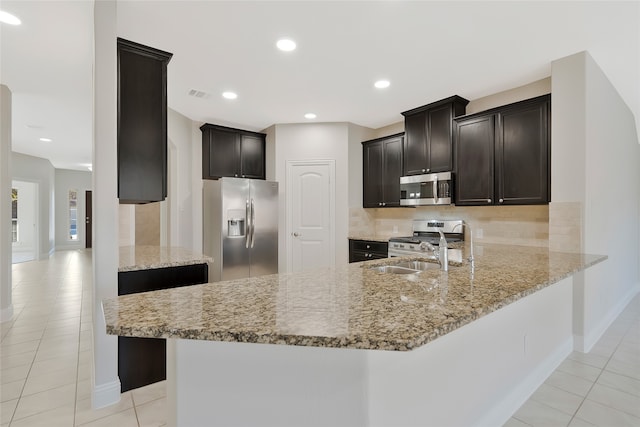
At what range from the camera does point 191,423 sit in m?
1.06

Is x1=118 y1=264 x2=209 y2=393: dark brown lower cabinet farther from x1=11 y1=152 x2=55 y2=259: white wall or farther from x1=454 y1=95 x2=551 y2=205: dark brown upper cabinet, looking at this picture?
x1=11 y1=152 x2=55 y2=259: white wall

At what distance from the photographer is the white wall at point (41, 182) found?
7.57 m

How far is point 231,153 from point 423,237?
9.96ft

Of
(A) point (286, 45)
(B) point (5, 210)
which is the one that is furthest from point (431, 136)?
(B) point (5, 210)

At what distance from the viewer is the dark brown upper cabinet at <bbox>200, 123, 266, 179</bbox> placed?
15.5ft

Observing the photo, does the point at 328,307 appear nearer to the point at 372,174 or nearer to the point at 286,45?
the point at 286,45

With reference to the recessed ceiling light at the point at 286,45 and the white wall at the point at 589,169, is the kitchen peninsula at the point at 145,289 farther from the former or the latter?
the white wall at the point at 589,169

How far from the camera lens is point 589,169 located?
2758mm

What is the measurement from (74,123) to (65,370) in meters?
4.26

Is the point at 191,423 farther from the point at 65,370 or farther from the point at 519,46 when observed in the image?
the point at 519,46

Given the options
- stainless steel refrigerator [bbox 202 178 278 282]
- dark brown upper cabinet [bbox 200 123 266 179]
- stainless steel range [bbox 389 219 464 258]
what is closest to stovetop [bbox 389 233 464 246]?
stainless steel range [bbox 389 219 464 258]

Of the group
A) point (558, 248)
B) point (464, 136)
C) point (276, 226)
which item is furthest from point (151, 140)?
point (558, 248)

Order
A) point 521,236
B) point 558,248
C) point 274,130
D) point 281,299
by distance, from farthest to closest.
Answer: point 274,130 → point 521,236 → point 558,248 → point 281,299

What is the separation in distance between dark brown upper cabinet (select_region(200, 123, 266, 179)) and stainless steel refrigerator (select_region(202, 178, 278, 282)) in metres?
0.28
